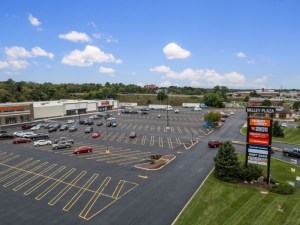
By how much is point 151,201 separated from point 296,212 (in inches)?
523

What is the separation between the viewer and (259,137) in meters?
30.8

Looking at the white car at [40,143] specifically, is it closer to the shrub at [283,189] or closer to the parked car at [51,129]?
the parked car at [51,129]

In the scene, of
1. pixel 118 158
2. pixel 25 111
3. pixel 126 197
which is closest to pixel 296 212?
pixel 126 197

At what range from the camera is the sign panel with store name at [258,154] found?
100.0 ft

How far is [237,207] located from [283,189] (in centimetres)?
681

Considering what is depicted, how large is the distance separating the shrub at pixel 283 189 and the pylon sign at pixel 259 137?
3.10 m

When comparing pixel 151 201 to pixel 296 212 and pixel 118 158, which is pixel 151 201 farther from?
pixel 118 158

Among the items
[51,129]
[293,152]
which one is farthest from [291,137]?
[51,129]

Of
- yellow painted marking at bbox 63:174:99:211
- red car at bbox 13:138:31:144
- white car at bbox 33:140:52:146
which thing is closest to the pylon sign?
yellow painted marking at bbox 63:174:99:211

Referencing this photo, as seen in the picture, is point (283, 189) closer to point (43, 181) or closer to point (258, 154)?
point (258, 154)

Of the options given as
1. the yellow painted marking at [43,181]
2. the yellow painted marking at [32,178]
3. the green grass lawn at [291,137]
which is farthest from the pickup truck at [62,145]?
the green grass lawn at [291,137]

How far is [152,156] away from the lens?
4025 cm

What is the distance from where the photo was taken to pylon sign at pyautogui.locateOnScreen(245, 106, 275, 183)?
30.1 metres

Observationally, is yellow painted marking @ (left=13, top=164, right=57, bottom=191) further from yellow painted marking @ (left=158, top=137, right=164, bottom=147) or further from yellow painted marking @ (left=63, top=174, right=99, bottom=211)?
yellow painted marking @ (left=158, top=137, right=164, bottom=147)
